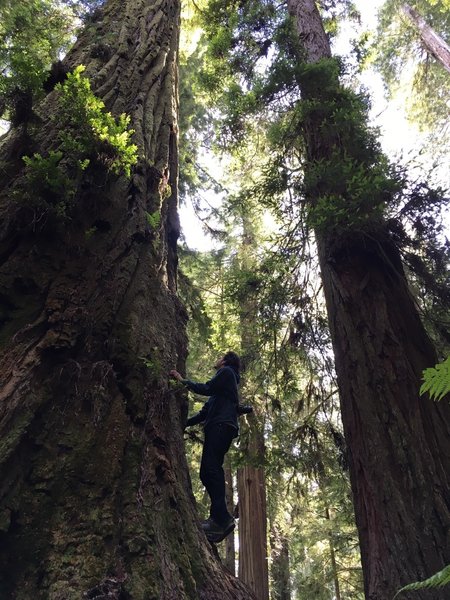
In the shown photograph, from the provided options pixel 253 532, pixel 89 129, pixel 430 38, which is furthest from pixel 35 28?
pixel 430 38

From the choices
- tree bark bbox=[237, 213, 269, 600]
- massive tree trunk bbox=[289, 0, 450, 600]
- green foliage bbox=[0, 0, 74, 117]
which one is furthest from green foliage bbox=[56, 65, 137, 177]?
tree bark bbox=[237, 213, 269, 600]

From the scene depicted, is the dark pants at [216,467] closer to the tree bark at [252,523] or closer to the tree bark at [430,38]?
the tree bark at [252,523]

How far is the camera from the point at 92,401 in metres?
2.80

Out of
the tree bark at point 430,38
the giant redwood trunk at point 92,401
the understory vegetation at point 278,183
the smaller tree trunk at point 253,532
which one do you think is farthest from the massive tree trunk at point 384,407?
the tree bark at point 430,38

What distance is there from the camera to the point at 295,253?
6289mm

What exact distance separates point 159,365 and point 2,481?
115 centimetres

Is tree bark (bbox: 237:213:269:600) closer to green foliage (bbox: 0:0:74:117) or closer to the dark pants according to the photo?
the dark pants

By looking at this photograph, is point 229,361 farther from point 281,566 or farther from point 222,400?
point 281,566

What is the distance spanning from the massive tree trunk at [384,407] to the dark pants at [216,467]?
1.06 metres

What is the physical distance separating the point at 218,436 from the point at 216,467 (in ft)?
0.83

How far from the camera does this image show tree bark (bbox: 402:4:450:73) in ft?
39.6

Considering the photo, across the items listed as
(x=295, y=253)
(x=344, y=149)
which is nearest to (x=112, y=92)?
(x=344, y=149)

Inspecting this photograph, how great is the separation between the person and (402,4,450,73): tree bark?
10860 mm

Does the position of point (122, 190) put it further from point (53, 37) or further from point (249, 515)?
point (249, 515)
